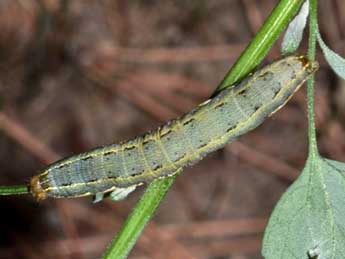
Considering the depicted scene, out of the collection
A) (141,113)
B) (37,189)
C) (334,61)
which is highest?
(334,61)

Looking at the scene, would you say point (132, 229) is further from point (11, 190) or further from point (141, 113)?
point (141, 113)

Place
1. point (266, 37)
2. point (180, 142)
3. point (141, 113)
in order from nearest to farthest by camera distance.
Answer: point (266, 37)
point (180, 142)
point (141, 113)

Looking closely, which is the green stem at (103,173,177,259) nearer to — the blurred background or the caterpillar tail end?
the caterpillar tail end

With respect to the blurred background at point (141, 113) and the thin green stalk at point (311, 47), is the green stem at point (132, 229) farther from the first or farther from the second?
the blurred background at point (141, 113)

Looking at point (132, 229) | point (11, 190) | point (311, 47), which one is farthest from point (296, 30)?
point (11, 190)

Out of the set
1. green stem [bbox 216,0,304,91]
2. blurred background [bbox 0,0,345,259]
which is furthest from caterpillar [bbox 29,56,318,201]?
blurred background [bbox 0,0,345,259]

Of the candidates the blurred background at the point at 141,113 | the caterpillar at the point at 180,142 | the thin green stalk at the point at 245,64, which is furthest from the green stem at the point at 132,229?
the blurred background at the point at 141,113
